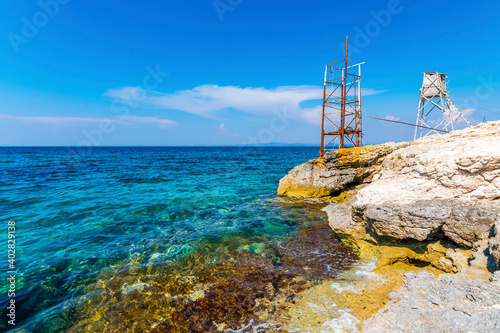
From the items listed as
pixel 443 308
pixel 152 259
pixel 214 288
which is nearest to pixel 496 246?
pixel 443 308

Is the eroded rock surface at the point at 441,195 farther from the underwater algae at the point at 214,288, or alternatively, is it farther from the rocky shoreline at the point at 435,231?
the underwater algae at the point at 214,288

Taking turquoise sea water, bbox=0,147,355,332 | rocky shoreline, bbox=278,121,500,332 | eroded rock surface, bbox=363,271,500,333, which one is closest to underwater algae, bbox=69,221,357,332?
turquoise sea water, bbox=0,147,355,332

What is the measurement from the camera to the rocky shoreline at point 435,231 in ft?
12.7

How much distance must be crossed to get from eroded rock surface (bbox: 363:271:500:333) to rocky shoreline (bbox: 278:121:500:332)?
1 centimetres

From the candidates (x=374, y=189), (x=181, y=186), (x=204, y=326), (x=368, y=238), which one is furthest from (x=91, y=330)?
(x=181, y=186)

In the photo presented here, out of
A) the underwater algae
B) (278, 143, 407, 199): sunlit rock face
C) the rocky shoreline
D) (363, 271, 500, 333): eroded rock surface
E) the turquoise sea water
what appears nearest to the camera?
(363, 271, 500, 333): eroded rock surface

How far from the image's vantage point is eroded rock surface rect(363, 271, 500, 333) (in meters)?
3.34

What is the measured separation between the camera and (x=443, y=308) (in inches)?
150

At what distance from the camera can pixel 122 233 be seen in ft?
36.2

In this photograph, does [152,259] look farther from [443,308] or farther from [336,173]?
[336,173]

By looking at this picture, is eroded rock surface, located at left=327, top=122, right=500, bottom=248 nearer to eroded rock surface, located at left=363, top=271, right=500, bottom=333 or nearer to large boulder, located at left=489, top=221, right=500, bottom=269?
large boulder, located at left=489, top=221, right=500, bottom=269

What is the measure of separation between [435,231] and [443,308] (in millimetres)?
3169

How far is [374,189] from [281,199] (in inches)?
366

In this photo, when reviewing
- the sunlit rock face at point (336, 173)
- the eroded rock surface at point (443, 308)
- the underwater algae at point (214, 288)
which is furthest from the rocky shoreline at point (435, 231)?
the sunlit rock face at point (336, 173)
